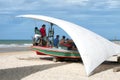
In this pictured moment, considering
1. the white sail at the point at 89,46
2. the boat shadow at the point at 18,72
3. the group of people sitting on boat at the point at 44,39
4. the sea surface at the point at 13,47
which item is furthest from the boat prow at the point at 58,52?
the sea surface at the point at 13,47

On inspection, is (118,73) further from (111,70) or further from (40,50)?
(40,50)

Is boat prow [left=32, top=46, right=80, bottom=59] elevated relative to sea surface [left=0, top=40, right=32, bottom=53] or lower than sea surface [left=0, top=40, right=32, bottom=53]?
elevated

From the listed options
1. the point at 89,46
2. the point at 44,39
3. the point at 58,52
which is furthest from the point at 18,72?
the point at 44,39

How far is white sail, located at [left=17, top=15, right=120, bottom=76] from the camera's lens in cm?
1335

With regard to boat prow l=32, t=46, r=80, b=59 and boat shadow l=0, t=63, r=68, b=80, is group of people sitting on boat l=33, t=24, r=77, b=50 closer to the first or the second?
boat prow l=32, t=46, r=80, b=59

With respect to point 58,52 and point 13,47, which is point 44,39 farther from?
point 13,47

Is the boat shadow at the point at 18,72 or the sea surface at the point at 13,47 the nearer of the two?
the boat shadow at the point at 18,72

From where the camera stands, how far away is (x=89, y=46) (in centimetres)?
1424

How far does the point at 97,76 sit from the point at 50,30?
609cm

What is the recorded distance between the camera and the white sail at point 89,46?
1335cm

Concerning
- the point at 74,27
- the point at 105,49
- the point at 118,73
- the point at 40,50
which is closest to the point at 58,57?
the point at 40,50

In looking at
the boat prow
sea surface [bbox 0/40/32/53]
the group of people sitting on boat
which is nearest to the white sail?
the boat prow

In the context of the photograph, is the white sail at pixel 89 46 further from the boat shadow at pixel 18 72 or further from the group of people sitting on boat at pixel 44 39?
the boat shadow at pixel 18 72

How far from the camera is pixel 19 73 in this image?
1368 cm
